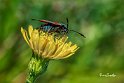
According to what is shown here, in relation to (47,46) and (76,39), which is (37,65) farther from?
(76,39)

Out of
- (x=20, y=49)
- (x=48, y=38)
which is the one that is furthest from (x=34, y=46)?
(x=20, y=49)

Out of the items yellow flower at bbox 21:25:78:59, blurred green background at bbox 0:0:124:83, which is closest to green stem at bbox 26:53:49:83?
yellow flower at bbox 21:25:78:59

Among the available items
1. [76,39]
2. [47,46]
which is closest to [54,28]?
[47,46]

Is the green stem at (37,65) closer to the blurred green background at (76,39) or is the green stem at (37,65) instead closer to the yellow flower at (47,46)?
the yellow flower at (47,46)

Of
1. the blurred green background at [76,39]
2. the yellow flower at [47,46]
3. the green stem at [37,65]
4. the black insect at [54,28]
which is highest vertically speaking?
the black insect at [54,28]

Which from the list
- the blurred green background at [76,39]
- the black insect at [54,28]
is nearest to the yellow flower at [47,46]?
the black insect at [54,28]

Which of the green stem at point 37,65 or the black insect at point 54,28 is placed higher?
the black insect at point 54,28

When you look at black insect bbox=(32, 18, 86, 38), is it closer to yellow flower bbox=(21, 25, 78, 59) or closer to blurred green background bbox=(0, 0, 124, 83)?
yellow flower bbox=(21, 25, 78, 59)

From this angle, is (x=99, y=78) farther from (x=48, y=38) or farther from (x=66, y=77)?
(x=48, y=38)
